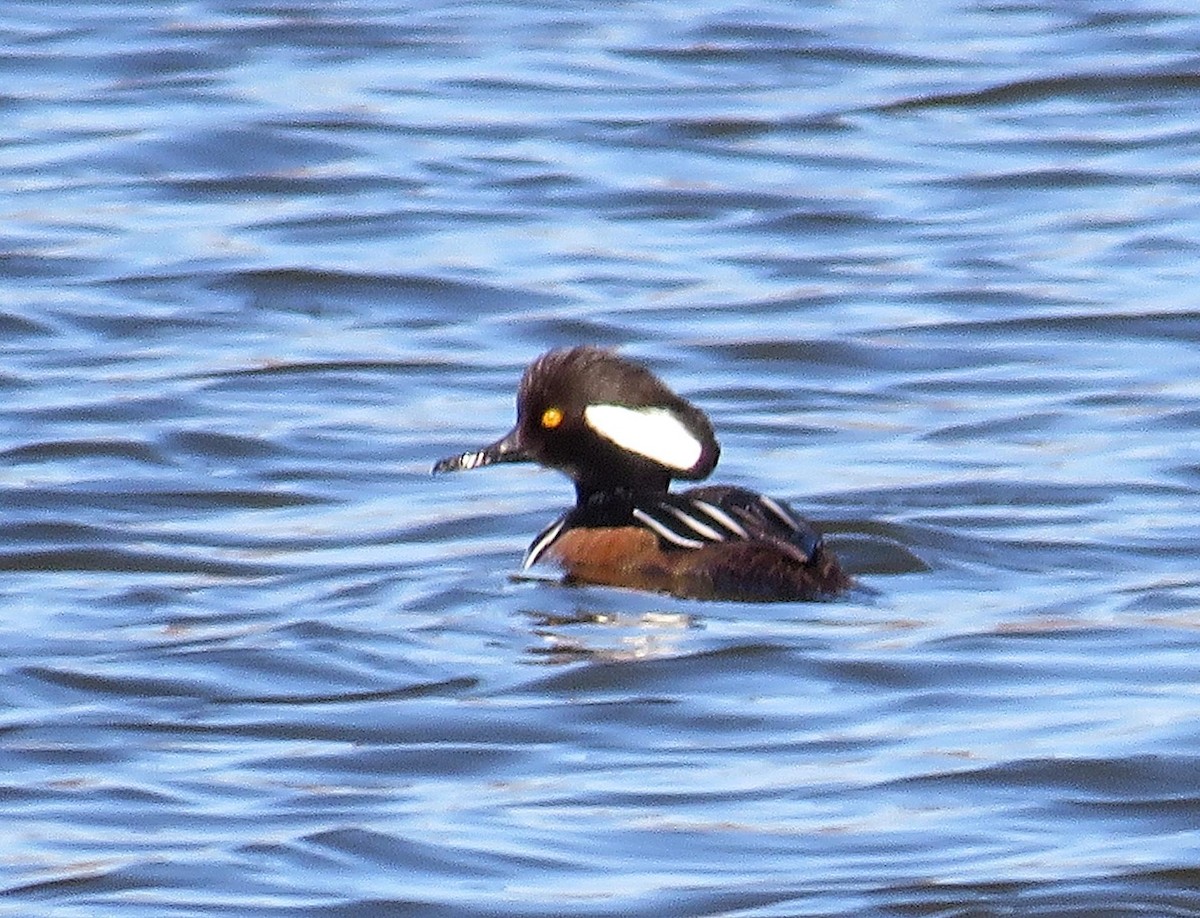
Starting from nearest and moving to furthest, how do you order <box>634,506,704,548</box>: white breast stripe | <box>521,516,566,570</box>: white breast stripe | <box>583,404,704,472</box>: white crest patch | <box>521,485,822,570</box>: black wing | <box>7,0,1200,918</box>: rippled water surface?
<box>7,0,1200,918</box>: rippled water surface < <box>521,485,822,570</box>: black wing < <box>634,506,704,548</box>: white breast stripe < <box>521,516,566,570</box>: white breast stripe < <box>583,404,704,472</box>: white crest patch

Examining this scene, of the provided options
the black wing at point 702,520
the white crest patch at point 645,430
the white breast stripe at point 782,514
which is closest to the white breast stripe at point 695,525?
the black wing at point 702,520

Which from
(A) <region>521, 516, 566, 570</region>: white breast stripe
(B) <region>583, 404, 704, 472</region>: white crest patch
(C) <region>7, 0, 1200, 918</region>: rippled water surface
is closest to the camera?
(C) <region>7, 0, 1200, 918</region>: rippled water surface

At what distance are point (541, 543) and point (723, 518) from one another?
64cm

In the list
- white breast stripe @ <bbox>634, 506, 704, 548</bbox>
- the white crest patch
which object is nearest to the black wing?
white breast stripe @ <bbox>634, 506, 704, 548</bbox>

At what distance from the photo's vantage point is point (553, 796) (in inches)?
262

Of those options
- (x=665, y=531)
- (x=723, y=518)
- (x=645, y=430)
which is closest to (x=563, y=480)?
(x=645, y=430)

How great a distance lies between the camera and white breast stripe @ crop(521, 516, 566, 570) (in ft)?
29.6

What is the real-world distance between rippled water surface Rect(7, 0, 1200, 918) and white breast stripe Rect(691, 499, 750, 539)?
0.19 metres

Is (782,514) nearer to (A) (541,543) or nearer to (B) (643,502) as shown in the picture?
(B) (643,502)

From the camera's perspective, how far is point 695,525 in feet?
28.6

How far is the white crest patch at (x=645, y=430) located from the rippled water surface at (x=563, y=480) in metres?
0.45

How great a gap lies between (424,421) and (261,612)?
2778 millimetres

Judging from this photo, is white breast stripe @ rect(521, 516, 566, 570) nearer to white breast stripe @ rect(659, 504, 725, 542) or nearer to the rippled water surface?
the rippled water surface

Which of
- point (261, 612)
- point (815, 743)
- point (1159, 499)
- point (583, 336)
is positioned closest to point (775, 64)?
point (583, 336)
